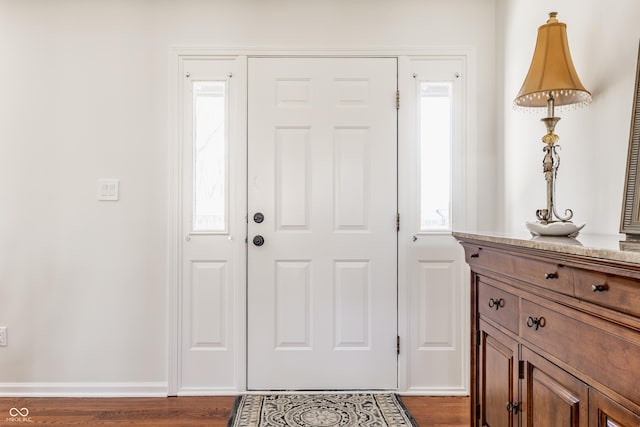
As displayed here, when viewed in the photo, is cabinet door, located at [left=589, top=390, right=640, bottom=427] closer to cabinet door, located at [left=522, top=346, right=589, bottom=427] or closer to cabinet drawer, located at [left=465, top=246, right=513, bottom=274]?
cabinet door, located at [left=522, top=346, right=589, bottom=427]

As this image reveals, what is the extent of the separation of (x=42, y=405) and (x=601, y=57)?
3.12 meters

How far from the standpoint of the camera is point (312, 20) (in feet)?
7.67

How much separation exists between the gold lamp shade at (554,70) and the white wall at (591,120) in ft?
0.36

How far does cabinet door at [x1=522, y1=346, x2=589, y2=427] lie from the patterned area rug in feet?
3.18

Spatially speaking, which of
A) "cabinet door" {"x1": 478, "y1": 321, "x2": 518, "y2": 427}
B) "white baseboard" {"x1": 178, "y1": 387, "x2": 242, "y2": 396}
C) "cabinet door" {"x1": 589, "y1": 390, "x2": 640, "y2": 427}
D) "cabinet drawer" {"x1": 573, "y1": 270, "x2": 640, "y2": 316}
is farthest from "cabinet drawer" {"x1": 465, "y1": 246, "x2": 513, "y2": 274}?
"white baseboard" {"x1": 178, "y1": 387, "x2": 242, "y2": 396}

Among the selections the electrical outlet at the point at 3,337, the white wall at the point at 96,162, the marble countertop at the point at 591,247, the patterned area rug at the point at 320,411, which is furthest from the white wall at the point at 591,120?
the electrical outlet at the point at 3,337

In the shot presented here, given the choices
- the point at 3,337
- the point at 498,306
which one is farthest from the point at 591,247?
the point at 3,337

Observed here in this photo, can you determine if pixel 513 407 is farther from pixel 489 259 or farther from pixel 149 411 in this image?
pixel 149 411

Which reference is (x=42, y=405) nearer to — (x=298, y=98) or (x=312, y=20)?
(x=298, y=98)

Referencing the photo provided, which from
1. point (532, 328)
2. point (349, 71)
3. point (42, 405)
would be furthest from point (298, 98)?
point (42, 405)

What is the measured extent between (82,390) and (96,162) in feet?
4.36

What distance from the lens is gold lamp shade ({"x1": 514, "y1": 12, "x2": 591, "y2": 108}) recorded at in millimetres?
1376

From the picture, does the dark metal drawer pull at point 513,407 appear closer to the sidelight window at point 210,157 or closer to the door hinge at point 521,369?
the door hinge at point 521,369

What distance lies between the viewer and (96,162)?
7.64 feet
